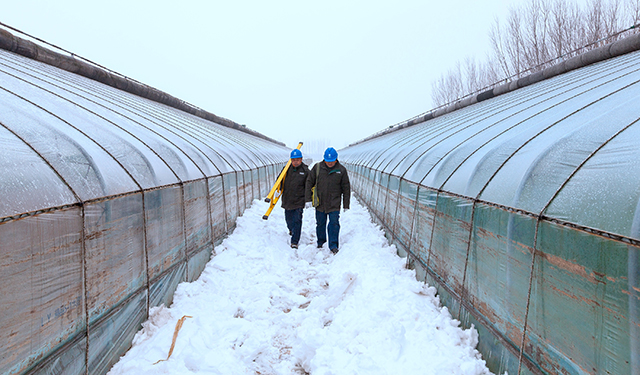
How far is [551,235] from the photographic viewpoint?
256cm

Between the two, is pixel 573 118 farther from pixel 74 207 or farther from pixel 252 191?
pixel 252 191

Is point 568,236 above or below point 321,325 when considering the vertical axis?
above

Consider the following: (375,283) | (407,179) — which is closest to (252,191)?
(407,179)

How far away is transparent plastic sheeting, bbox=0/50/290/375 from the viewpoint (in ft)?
8.05

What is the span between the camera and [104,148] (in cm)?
405

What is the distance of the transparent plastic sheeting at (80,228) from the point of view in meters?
2.45

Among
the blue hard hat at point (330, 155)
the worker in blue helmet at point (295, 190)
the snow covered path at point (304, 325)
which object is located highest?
the blue hard hat at point (330, 155)

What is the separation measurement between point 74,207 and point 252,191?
26.7 ft

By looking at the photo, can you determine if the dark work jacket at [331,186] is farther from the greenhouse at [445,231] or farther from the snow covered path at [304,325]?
the greenhouse at [445,231]

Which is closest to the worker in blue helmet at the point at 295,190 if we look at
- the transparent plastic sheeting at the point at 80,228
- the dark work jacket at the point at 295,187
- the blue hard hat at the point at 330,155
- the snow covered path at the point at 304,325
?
the dark work jacket at the point at 295,187

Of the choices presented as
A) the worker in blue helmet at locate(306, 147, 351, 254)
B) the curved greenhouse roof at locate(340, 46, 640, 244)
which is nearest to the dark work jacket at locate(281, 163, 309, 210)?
the worker in blue helmet at locate(306, 147, 351, 254)

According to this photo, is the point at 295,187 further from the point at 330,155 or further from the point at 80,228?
the point at 80,228

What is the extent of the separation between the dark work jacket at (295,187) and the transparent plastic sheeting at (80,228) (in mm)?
2286

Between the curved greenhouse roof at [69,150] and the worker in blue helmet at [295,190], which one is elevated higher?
the curved greenhouse roof at [69,150]
